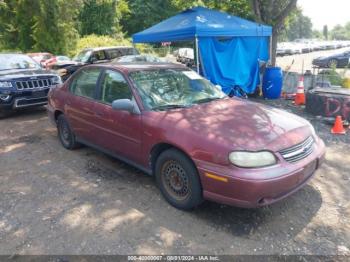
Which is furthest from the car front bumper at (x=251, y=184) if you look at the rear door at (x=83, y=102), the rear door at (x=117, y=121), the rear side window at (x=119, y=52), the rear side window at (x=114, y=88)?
the rear side window at (x=119, y=52)

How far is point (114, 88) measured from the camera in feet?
15.0

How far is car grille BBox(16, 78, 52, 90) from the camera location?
8.00 metres

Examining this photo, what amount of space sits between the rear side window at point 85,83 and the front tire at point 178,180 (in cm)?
172

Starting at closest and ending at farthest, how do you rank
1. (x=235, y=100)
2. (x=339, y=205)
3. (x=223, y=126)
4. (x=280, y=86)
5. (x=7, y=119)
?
(x=223, y=126) < (x=339, y=205) < (x=235, y=100) < (x=7, y=119) < (x=280, y=86)

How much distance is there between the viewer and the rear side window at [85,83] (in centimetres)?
494

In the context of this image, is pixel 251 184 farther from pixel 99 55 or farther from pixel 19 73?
pixel 99 55

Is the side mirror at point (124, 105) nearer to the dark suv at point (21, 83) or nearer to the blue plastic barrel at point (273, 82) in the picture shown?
the dark suv at point (21, 83)

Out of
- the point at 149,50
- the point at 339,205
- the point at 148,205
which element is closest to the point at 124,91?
the point at 148,205

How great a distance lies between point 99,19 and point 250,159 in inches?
1441

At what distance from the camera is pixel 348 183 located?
4461 mm

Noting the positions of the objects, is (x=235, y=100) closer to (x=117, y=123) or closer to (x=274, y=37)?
(x=117, y=123)

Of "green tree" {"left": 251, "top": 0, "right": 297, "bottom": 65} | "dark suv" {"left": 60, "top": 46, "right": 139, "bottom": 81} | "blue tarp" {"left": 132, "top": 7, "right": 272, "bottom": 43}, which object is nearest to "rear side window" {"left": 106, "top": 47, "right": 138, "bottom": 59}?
"dark suv" {"left": 60, "top": 46, "right": 139, "bottom": 81}

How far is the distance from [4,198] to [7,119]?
185 inches

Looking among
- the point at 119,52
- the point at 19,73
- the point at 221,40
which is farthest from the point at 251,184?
the point at 119,52
